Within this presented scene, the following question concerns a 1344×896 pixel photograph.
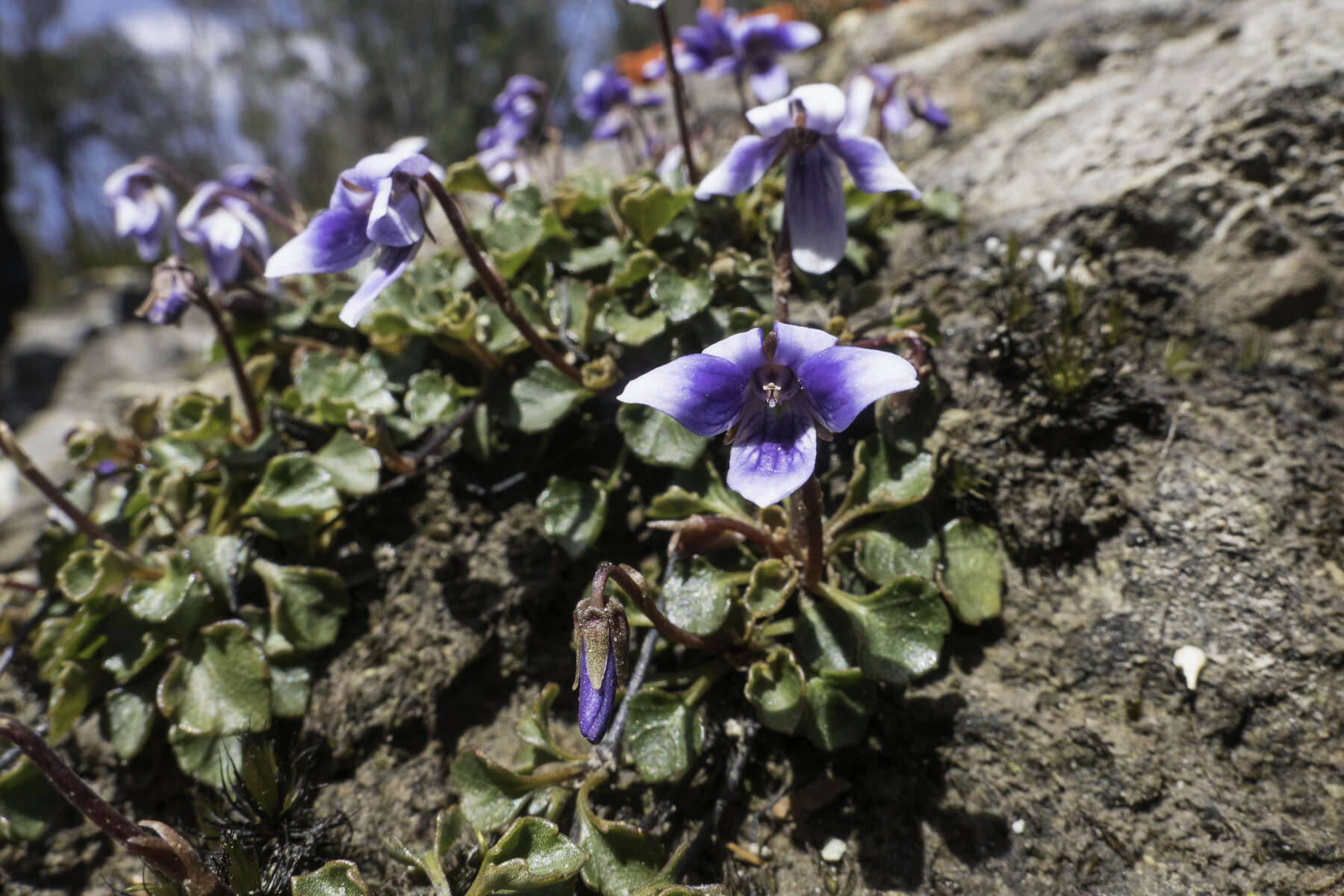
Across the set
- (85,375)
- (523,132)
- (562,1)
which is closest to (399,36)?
(562,1)

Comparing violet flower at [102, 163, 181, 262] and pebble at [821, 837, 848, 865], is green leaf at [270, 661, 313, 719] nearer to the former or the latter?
pebble at [821, 837, 848, 865]

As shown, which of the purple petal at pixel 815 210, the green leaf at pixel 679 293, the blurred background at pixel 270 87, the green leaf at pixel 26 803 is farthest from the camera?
Answer: the blurred background at pixel 270 87

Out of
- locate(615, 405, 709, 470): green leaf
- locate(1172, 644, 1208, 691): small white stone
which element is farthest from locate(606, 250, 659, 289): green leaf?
locate(1172, 644, 1208, 691): small white stone

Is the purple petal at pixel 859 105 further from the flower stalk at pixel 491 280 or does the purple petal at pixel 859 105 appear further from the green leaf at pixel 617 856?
the green leaf at pixel 617 856

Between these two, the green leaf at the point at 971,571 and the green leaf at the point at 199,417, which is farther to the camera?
the green leaf at the point at 199,417

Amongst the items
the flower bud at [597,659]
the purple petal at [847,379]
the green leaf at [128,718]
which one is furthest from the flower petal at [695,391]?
the green leaf at [128,718]

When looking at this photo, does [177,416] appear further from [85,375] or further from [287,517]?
[85,375]
